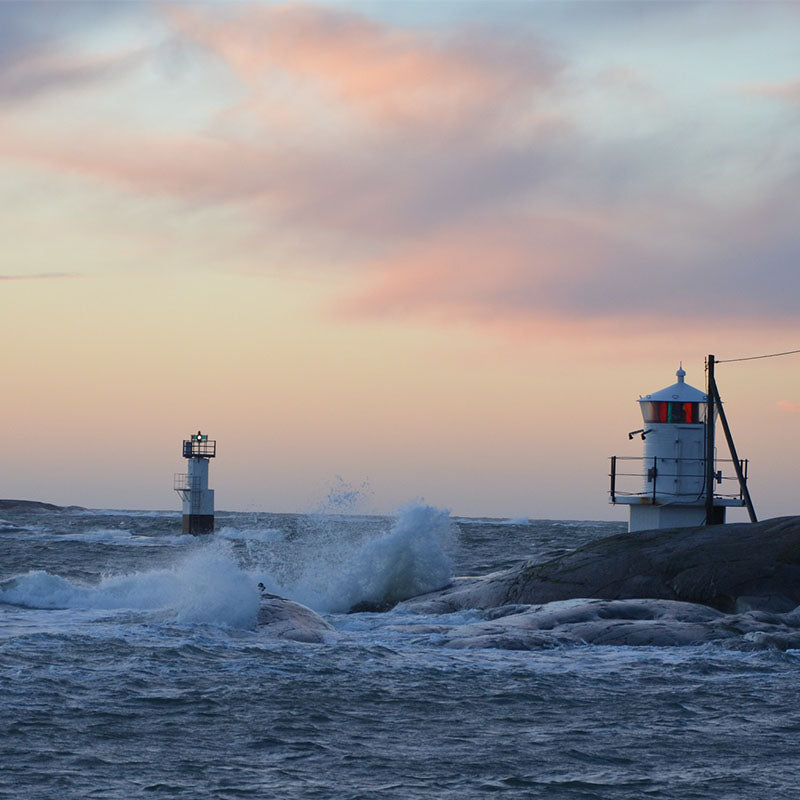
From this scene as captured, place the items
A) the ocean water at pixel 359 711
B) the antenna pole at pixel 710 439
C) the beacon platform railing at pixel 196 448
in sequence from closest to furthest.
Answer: the ocean water at pixel 359 711 < the antenna pole at pixel 710 439 < the beacon platform railing at pixel 196 448

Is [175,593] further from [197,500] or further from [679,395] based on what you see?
[197,500]

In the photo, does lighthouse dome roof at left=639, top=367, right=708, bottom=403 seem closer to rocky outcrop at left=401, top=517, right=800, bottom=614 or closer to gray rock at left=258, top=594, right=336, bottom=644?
rocky outcrop at left=401, top=517, right=800, bottom=614

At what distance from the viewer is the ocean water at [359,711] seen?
816cm

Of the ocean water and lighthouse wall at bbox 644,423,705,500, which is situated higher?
lighthouse wall at bbox 644,423,705,500

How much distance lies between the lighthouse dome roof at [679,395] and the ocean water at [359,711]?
22.3 feet

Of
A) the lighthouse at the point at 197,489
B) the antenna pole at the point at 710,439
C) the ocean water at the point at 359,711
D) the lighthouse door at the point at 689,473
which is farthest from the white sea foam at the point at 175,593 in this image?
the lighthouse at the point at 197,489

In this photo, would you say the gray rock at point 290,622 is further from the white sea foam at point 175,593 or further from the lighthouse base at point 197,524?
the lighthouse base at point 197,524

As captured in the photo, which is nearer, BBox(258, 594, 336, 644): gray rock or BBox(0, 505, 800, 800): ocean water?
BBox(0, 505, 800, 800): ocean water

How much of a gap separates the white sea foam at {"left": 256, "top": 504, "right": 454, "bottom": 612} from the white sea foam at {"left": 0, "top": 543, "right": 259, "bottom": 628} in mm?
2129

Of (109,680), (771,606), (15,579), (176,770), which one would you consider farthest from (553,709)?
(15,579)

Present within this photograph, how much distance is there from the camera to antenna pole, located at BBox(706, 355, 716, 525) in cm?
2141

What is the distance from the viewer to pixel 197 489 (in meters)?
61.5

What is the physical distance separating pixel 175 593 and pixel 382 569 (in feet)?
14.9

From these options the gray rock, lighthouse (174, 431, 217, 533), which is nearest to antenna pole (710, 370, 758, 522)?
the gray rock
